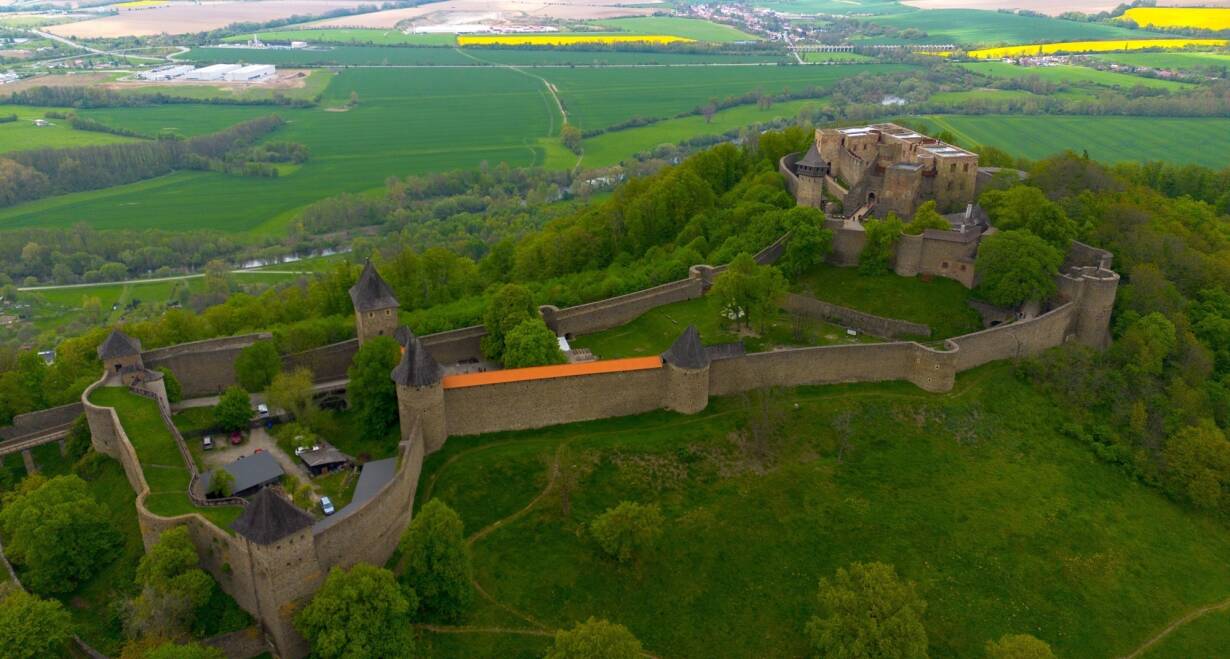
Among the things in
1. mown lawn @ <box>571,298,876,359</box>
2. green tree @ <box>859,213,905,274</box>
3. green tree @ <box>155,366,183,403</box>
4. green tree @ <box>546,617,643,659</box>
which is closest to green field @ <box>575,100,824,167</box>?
green tree @ <box>859,213,905,274</box>

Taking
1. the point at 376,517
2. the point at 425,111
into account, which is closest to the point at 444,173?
the point at 425,111

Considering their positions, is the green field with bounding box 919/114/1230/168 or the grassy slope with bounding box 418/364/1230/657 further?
the green field with bounding box 919/114/1230/168

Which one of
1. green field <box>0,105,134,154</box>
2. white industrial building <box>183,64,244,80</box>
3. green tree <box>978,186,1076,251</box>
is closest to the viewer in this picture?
green tree <box>978,186,1076,251</box>

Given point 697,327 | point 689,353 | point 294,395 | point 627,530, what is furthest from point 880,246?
point 294,395

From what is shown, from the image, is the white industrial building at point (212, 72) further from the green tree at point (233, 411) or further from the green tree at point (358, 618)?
the green tree at point (358, 618)

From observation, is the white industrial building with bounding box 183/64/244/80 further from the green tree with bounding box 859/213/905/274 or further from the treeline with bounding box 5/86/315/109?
the green tree with bounding box 859/213/905/274

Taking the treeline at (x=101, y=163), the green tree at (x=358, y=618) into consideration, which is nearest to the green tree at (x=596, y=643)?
the green tree at (x=358, y=618)

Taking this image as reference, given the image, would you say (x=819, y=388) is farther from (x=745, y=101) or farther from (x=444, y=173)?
(x=745, y=101)
